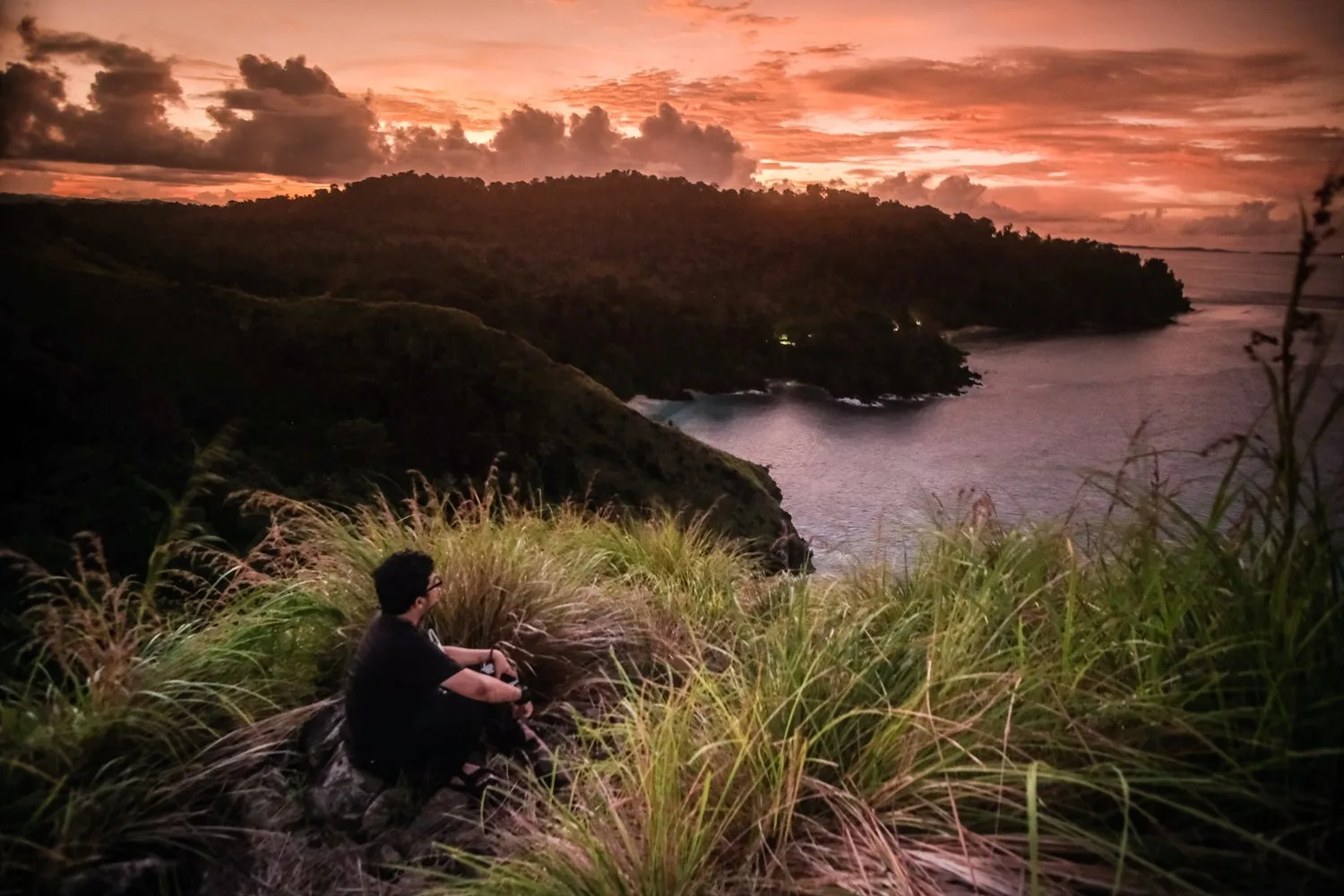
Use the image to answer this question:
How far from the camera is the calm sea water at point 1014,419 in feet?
48.1

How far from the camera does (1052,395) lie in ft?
71.2

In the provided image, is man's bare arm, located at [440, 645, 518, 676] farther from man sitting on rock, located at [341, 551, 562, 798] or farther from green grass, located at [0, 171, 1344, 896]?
green grass, located at [0, 171, 1344, 896]

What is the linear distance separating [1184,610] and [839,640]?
2.22ft

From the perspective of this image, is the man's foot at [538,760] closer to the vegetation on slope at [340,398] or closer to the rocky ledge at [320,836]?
the rocky ledge at [320,836]

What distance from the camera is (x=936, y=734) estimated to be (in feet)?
→ 4.72

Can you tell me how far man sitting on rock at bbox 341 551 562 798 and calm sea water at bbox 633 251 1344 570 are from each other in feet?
33.4

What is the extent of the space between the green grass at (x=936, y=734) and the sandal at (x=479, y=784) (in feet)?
0.78

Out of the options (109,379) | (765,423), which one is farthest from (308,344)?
(765,423)

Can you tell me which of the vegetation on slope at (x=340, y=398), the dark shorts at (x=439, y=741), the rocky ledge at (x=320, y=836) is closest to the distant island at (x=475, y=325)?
the vegetation on slope at (x=340, y=398)

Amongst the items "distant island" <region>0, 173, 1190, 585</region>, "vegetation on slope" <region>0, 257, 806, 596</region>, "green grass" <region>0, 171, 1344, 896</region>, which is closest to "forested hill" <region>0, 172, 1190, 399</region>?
"distant island" <region>0, 173, 1190, 585</region>

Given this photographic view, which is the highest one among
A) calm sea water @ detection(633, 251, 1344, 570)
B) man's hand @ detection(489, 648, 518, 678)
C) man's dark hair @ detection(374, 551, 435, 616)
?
man's dark hair @ detection(374, 551, 435, 616)

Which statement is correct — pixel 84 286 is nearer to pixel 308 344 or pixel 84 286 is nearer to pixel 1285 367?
pixel 308 344

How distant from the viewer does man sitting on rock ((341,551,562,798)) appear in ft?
6.40

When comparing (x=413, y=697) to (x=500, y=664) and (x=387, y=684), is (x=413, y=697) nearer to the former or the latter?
(x=387, y=684)
